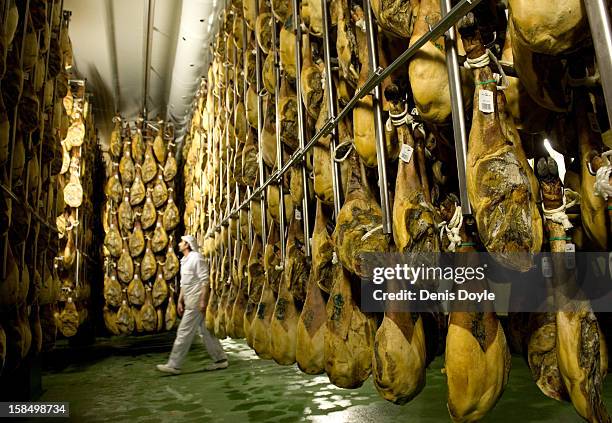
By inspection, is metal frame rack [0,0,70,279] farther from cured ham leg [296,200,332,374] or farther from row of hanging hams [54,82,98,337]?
row of hanging hams [54,82,98,337]

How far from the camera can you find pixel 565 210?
1599 mm

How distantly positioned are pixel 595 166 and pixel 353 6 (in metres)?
1.62

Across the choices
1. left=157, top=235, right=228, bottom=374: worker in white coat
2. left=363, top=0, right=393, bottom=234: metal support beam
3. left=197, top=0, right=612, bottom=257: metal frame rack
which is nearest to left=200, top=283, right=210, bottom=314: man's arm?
left=157, top=235, right=228, bottom=374: worker in white coat

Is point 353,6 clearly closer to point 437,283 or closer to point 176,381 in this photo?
point 437,283

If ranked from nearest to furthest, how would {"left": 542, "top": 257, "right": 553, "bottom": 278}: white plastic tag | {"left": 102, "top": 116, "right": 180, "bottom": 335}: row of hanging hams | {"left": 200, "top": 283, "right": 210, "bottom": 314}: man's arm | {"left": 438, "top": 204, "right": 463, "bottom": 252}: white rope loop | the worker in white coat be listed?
1. {"left": 542, "top": 257, "right": 553, "bottom": 278}: white plastic tag
2. {"left": 438, "top": 204, "right": 463, "bottom": 252}: white rope loop
3. the worker in white coat
4. {"left": 200, "top": 283, "right": 210, "bottom": 314}: man's arm
5. {"left": 102, "top": 116, "right": 180, "bottom": 335}: row of hanging hams

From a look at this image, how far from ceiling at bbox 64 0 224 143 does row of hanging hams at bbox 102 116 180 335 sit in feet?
2.51

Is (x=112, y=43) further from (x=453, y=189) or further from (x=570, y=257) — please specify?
(x=570, y=257)

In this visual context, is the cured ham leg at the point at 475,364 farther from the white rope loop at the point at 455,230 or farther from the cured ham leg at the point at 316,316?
the cured ham leg at the point at 316,316

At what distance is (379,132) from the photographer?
2217 millimetres

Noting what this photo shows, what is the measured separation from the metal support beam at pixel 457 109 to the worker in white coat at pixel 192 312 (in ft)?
15.0

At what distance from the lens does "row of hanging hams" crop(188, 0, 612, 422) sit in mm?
1500

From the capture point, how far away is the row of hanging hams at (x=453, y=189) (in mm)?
1500

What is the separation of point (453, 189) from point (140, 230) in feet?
28.6

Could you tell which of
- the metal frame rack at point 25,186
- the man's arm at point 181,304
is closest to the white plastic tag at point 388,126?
the metal frame rack at point 25,186
